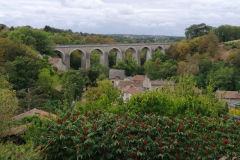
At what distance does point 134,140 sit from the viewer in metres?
7.39

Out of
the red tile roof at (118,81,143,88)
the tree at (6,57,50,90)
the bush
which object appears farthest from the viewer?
the red tile roof at (118,81,143,88)

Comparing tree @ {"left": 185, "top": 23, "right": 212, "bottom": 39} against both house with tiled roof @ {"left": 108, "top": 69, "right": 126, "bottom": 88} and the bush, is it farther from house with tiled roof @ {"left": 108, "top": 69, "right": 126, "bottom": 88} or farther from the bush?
the bush

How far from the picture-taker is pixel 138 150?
732cm

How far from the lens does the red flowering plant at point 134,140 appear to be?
728 centimetres

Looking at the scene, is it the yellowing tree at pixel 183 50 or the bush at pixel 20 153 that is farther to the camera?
the yellowing tree at pixel 183 50

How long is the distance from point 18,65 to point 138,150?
20298mm

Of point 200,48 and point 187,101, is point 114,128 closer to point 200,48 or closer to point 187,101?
point 187,101

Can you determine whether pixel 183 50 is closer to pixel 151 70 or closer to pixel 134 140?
pixel 151 70

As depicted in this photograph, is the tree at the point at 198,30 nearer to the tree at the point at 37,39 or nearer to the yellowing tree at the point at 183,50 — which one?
the yellowing tree at the point at 183,50

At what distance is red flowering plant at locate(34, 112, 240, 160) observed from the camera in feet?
23.9

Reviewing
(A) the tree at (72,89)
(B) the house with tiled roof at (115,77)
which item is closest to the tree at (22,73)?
(A) the tree at (72,89)

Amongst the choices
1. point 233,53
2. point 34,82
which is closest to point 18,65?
point 34,82

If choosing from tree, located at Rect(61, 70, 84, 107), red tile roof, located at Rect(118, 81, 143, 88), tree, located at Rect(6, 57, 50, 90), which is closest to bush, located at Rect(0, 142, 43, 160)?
tree, located at Rect(61, 70, 84, 107)

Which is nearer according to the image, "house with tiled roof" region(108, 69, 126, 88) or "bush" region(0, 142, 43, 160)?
"bush" region(0, 142, 43, 160)
